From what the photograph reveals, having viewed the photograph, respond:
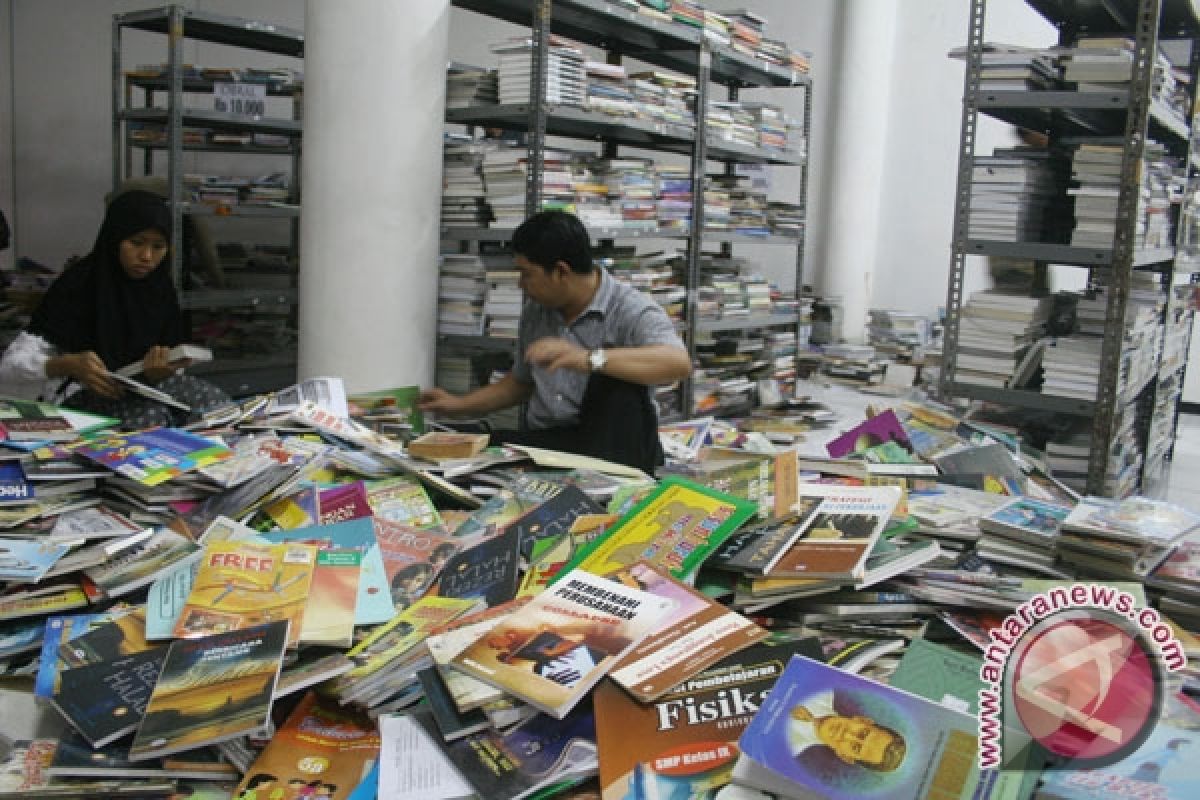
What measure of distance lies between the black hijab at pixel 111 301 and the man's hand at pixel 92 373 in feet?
0.82

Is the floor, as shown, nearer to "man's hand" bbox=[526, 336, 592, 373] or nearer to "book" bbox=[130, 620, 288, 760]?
"man's hand" bbox=[526, 336, 592, 373]

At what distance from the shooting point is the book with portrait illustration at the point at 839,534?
1.66 metres

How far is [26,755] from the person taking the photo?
142cm

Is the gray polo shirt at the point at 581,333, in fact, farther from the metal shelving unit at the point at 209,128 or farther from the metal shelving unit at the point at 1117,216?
the metal shelving unit at the point at 209,128

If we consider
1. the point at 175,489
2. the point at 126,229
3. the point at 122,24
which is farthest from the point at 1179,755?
the point at 122,24

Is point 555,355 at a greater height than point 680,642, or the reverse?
point 555,355

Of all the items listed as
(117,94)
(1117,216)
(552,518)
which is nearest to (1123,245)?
(1117,216)

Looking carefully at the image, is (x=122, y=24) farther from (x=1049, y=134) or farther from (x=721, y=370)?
(x=1049, y=134)

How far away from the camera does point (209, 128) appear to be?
262 inches

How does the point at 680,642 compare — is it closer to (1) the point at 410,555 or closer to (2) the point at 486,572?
(2) the point at 486,572

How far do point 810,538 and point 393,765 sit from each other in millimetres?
794

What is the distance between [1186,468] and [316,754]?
5750mm

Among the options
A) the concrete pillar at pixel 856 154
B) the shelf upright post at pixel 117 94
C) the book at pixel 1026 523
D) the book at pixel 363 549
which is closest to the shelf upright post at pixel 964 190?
the book at pixel 1026 523

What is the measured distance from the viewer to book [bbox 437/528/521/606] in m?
1.80
